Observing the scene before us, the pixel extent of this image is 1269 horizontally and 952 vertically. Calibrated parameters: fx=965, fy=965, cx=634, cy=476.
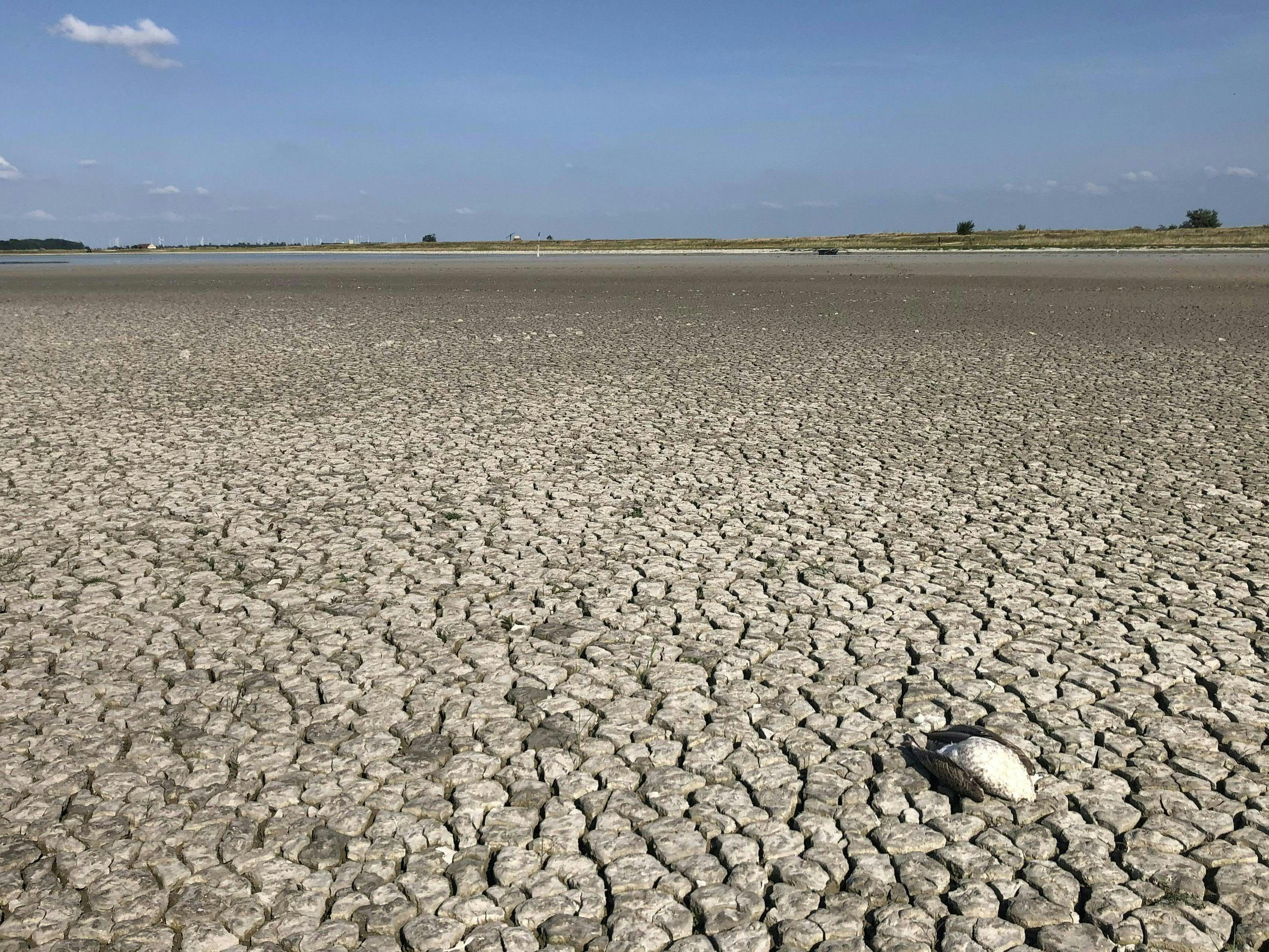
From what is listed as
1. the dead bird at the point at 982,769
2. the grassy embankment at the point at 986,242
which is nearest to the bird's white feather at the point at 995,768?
the dead bird at the point at 982,769

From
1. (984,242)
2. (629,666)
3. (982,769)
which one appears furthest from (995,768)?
(984,242)

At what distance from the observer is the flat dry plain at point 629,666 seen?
227 cm

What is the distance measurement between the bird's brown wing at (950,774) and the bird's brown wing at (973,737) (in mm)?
82

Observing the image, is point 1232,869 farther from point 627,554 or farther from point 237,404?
point 237,404

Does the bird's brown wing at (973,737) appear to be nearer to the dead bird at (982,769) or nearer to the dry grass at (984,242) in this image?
the dead bird at (982,769)

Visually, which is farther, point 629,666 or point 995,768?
point 629,666

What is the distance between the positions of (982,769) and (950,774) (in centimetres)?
9

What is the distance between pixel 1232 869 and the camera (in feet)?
7.72

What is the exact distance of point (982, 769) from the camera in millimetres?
2617

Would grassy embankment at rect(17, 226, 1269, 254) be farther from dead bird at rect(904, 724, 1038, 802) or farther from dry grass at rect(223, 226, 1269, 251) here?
dead bird at rect(904, 724, 1038, 802)

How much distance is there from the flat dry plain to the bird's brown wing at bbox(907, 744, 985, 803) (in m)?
0.04

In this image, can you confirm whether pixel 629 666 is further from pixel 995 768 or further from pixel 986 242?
pixel 986 242

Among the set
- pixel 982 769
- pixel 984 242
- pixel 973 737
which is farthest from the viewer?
pixel 984 242

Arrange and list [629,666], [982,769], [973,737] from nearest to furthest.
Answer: [982,769], [973,737], [629,666]
